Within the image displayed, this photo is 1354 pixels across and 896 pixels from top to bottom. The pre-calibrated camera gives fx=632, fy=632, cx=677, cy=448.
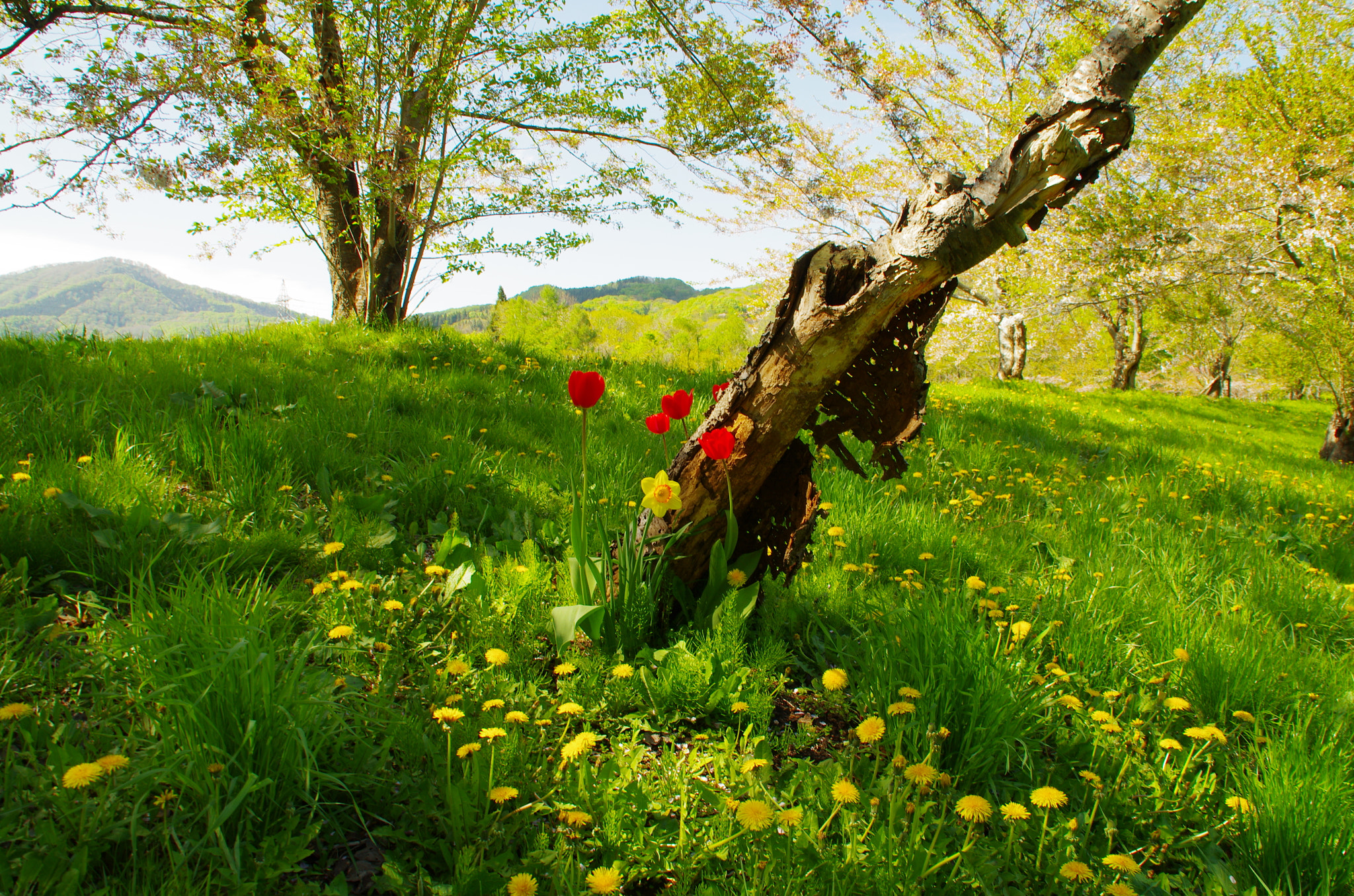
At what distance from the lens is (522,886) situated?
3.40 feet

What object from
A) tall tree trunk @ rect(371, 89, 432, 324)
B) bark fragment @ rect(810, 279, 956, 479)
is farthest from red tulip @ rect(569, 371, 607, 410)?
tall tree trunk @ rect(371, 89, 432, 324)

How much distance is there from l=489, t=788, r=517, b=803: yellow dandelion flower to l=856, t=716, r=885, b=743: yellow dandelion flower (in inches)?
28.1

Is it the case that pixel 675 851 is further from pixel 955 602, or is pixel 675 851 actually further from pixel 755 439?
pixel 955 602

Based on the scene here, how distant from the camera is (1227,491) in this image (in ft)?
15.2

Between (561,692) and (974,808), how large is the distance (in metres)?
0.97

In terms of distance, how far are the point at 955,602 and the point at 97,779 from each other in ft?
7.00

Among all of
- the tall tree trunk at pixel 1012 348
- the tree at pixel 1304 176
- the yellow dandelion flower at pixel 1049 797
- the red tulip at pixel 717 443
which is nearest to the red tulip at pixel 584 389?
the red tulip at pixel 717 443

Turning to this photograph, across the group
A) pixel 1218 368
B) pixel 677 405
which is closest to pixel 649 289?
pixel 1218 368

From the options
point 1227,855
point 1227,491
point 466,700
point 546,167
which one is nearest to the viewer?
point 1227,855

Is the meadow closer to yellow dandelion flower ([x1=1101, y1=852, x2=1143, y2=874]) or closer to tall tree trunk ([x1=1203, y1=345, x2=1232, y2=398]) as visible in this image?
yellow dandelion flower ([x1=1101, y1=852, x2=1143, y2=874])

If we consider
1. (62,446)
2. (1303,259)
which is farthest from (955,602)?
(1303,259)

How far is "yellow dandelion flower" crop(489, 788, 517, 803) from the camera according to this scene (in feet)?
3.86

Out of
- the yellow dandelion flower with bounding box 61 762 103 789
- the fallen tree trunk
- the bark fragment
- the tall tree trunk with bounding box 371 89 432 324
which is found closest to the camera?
the yellow dandelion flower with bounding box 61 762 103 789

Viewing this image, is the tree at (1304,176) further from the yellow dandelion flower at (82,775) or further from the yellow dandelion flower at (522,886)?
the yellow dandelion flower at (82,775)
